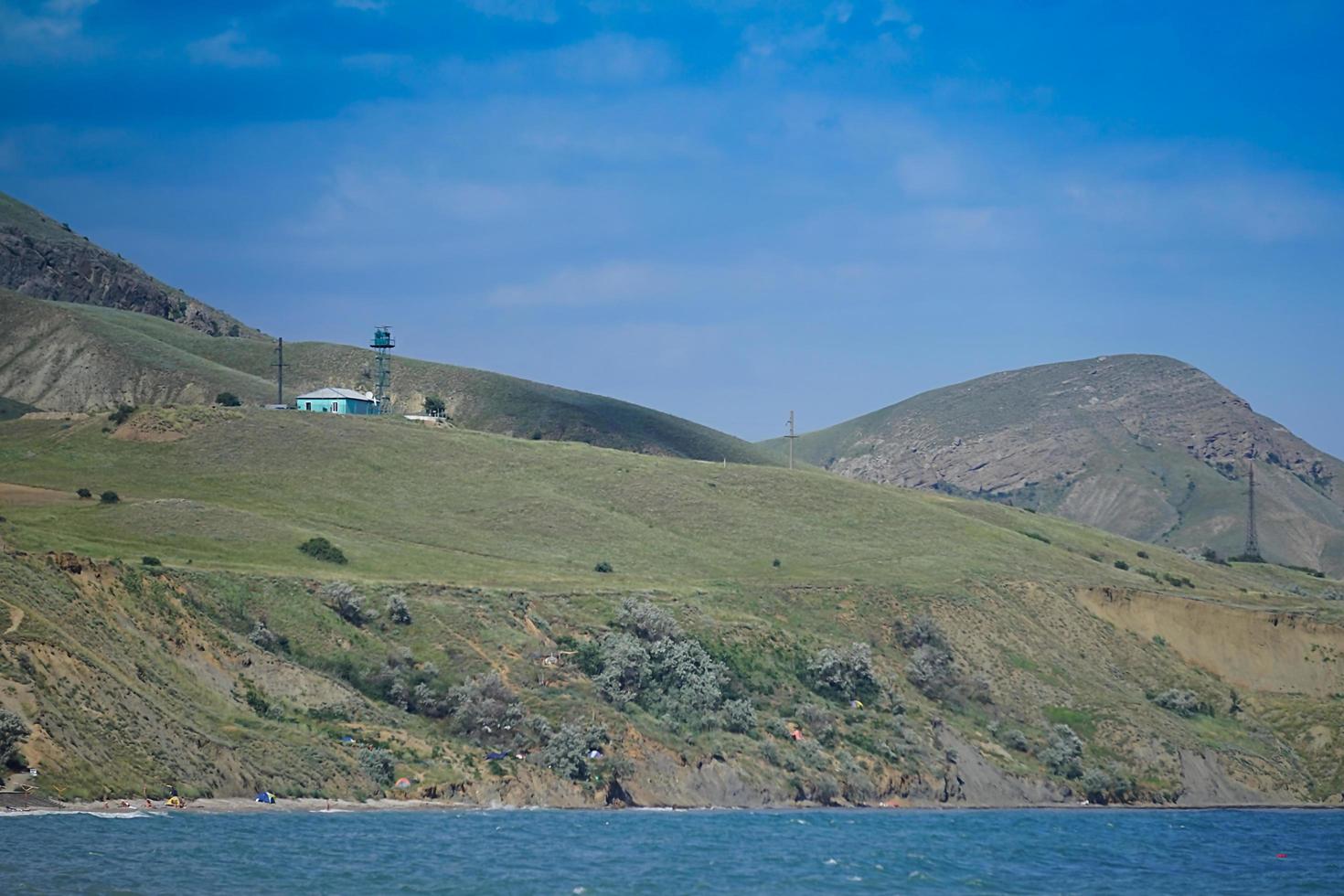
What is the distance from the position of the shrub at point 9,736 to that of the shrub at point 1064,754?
51.4 metres

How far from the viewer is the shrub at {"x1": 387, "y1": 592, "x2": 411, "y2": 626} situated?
266ft

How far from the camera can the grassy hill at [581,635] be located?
6625 centimetres

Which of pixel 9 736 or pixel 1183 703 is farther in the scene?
pixel 1183 703

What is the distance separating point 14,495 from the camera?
99.9 metres

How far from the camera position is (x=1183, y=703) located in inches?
3846

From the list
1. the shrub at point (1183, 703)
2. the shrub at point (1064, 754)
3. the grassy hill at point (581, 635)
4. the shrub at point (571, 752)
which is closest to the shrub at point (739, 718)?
the grassy hill at point (581, 635)

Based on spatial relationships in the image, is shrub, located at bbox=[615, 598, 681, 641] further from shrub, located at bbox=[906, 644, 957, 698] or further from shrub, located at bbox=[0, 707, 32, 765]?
shrub, located at bbox=[0, 707, 32, 765]

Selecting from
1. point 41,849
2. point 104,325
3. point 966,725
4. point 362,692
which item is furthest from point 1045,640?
point 104,325

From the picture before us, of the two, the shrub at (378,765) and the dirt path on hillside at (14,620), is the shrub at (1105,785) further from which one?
the dirt path on hillside at (14,620)

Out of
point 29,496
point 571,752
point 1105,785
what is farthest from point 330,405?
point 571,752

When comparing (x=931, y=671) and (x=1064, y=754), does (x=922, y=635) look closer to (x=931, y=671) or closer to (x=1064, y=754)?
(x=931, y=671)

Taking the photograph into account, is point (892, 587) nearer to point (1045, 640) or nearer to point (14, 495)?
point (1045, 640)

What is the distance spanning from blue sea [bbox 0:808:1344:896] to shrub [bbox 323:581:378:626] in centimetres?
1725

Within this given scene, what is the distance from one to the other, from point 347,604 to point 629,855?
32270mm
